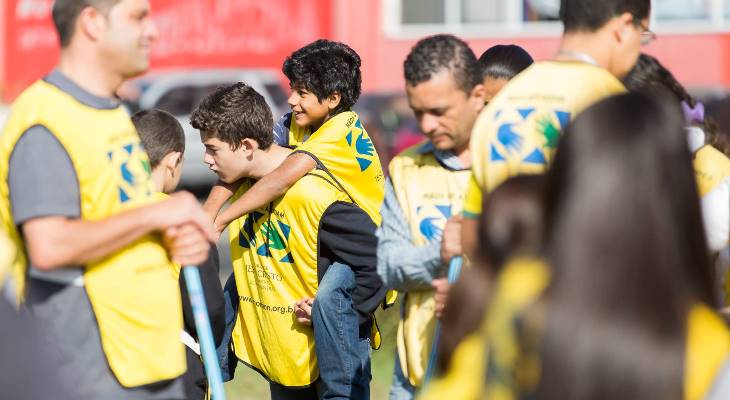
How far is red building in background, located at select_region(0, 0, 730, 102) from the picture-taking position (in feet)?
87.8

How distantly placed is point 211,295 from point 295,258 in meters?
0.86

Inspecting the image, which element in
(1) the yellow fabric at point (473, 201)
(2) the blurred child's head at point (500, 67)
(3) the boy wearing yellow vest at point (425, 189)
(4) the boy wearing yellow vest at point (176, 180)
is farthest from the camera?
(2) the blurred child's head at point (500, 67)

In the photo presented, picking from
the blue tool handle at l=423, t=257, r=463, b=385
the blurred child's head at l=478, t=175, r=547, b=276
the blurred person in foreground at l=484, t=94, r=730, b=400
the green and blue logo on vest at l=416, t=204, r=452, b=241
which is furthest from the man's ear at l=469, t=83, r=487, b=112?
the blurred person in foreground at l=484, t=94, r=730, b=400

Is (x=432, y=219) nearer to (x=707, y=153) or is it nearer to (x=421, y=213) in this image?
(x=421, y=213)

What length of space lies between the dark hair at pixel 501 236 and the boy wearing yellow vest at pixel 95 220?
106 centimetres

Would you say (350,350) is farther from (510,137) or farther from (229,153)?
(510,137)

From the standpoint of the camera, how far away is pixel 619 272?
7.72 ft

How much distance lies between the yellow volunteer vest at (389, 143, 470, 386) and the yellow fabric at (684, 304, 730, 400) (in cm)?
180

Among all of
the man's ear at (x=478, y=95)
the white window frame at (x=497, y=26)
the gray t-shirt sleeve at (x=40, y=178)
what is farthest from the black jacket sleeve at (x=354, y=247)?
the white window frame at (x=497, y=26)

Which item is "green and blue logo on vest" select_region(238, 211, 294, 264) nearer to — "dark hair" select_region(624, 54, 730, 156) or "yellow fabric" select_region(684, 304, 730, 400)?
"dark hair" select_region(624, 54, 730, 156)

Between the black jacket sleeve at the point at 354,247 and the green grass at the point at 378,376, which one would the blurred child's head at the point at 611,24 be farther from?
the green grass at the point at 378,376

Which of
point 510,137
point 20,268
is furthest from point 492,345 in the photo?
point 20,268

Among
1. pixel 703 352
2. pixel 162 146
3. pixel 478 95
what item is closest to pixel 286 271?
pixel 162 146

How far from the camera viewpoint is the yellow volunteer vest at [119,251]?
143 inches
